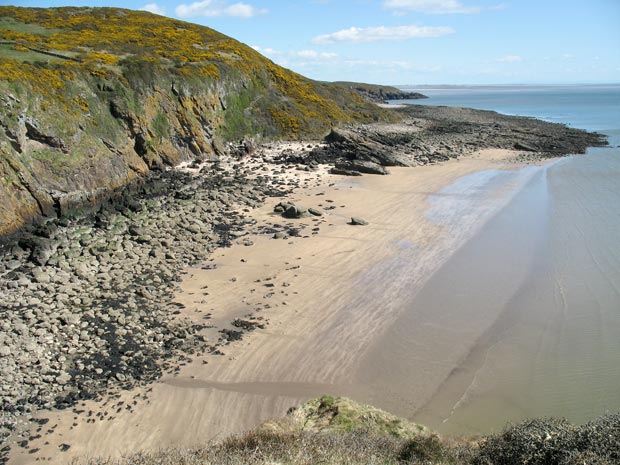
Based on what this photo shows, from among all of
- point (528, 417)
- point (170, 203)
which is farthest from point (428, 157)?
point (528, 417)

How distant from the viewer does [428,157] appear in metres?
37.3

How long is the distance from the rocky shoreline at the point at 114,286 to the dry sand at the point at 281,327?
1.72 ft

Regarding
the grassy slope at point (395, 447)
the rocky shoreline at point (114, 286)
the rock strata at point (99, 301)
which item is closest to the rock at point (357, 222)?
the rocky shoreline at point (114, 286)

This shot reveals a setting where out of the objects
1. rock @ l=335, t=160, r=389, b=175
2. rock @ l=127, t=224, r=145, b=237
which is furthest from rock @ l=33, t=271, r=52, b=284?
rock @ l=335, t=160, r=389, b=175

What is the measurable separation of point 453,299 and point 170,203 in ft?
39.7

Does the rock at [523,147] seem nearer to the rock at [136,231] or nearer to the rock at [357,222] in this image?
the rock at [357,222]

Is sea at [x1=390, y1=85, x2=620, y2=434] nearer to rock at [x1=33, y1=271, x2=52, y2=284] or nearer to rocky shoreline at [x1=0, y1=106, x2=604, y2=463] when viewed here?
rocky shoreline at [x1=0, y1=106, x2=604, y2=463]

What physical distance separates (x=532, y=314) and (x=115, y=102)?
2107 cm

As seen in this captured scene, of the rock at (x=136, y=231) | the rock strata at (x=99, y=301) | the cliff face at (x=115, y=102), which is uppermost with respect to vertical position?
the cliff face at (x=115, y=102)

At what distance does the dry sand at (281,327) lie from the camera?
30.0 feet

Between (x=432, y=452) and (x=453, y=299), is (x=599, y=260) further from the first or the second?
(x=432, y=452)

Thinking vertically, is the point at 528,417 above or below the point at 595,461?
below

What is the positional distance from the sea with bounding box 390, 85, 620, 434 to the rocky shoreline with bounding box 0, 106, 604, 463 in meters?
5.61

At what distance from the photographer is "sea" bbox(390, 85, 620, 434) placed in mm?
10164
